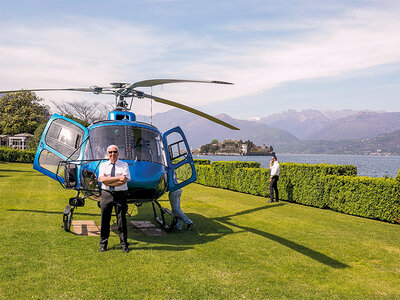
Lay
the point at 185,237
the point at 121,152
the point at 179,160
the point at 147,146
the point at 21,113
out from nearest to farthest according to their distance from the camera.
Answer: the point at 121,152 → the point at 147,146 → the point at 185,237 → the point at 179,160 → the point at 21,113

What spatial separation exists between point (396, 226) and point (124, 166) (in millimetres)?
9614

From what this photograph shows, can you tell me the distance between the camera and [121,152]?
319 inches

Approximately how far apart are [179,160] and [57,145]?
333 cm

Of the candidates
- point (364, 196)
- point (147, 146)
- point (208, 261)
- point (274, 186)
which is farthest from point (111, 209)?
point (274, 186)

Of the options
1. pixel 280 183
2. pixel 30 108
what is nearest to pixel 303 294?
pixel 280 183

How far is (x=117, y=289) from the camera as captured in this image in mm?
5582

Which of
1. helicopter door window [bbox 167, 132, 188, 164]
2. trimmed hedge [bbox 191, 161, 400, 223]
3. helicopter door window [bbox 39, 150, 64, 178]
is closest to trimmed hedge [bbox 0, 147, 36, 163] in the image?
trimmed hedge [bbox 191, 161, 400, 223]

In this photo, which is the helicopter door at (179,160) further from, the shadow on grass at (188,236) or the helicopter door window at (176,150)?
the shadow on grass at (188,236)

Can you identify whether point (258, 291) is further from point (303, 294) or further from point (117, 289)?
point (117, 289)

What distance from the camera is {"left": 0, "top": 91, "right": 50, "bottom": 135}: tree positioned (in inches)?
2274

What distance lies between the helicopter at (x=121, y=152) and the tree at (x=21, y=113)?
176ft

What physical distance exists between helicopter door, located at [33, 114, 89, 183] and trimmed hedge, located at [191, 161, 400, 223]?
10.5 m

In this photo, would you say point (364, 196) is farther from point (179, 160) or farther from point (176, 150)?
point (176, 150)

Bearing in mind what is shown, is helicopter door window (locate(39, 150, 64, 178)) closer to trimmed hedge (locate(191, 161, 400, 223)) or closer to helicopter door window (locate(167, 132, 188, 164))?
helicopter door window (locate(167, 132, 188, 164))
